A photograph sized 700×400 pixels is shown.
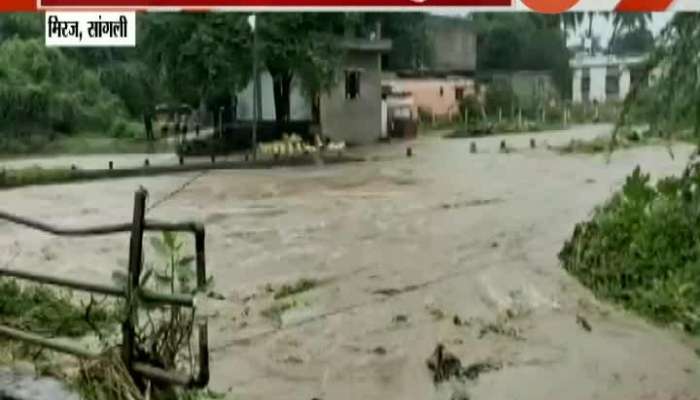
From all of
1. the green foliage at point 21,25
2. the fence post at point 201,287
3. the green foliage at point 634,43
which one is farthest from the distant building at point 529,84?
the green foliage at point 21,25

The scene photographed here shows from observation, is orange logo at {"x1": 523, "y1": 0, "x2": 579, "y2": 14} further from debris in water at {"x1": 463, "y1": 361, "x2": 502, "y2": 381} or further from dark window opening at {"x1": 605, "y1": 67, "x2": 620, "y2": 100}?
debris in water at {"x1": 463, "y1": 361, "x2": 502, "y2": 381}

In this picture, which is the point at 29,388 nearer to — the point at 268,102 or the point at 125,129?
the point at 125,129

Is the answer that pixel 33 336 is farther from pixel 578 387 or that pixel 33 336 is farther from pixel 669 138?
pixel 669 138

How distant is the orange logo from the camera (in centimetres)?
273

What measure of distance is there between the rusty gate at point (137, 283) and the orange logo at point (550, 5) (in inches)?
45.2

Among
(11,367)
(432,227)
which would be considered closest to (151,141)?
(432,227)

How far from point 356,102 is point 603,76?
687 millimetres

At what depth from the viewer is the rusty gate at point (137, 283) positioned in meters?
3.26

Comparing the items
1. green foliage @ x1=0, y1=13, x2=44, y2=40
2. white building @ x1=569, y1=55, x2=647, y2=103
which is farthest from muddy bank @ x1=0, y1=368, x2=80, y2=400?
white building @ x1=569, y1=55, x2=647, y2=103

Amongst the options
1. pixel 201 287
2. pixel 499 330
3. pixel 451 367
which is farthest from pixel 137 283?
pixel 499 330

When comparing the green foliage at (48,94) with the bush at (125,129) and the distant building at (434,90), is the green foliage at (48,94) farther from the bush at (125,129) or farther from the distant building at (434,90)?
the distant building at (434,90)

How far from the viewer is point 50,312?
11.7ft

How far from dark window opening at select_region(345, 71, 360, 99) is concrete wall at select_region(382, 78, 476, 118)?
0.26 ft

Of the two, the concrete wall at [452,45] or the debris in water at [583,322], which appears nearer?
the concrete wall at [452,45]
